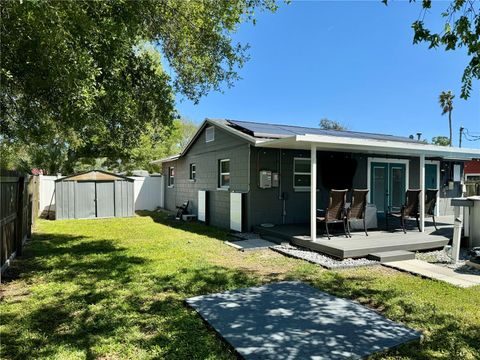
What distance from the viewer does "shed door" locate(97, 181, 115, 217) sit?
46.4 ft

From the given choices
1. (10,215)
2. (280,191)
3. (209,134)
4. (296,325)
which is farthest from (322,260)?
(209,134)

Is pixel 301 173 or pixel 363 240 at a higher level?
pixel 301 173

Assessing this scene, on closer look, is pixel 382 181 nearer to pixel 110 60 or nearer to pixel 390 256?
pixel 390 256

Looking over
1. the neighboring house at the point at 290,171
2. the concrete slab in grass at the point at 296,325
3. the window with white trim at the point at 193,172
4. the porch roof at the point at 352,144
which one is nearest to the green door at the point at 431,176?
the neighboring house at the point at 290,171

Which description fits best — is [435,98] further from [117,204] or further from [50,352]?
[50,352]

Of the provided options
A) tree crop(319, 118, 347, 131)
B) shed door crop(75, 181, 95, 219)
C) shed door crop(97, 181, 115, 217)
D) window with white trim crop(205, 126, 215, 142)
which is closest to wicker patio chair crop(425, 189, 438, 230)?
window with white trim crop(205, 126, 215, 142)

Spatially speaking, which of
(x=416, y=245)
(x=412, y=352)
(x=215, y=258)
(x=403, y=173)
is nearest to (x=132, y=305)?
(x=215, y=258)

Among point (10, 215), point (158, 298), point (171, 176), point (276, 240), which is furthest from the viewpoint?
point (171, 176)

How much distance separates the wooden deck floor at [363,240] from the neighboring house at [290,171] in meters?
0.86

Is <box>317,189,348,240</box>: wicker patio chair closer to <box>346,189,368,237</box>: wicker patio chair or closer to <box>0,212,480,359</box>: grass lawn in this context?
<box>346,189,368,237</box>: wicker patio chair

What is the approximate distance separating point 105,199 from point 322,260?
1107cm

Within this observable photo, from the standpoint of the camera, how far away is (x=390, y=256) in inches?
248

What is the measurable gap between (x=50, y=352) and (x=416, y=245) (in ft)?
22.8

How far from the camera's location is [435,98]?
37656mm
